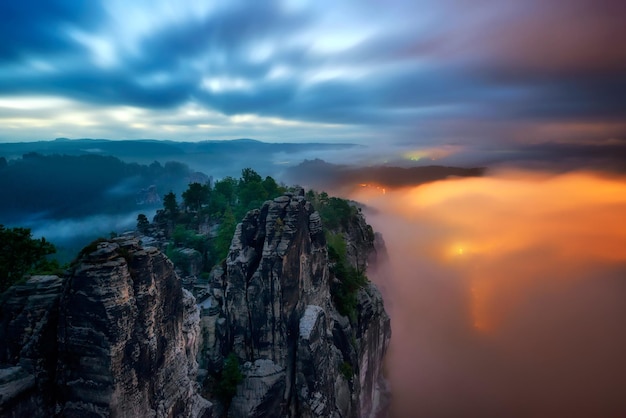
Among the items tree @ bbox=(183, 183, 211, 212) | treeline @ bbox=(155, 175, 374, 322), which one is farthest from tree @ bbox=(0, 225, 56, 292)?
tree @ bbox=(183, 183, 211, 212)

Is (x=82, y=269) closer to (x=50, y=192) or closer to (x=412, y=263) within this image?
(x=412, y=263)

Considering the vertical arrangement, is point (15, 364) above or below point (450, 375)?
above

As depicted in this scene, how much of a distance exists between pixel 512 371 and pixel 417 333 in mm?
27037

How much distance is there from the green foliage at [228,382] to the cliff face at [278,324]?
0.51 meters

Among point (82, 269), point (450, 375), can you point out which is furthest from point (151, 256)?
point (450, 375)

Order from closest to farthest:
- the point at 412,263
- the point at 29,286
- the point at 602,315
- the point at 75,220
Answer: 1. the point at 29,286
2. the point at 602,315
3. the point at 412,263
4. the point at 75,220

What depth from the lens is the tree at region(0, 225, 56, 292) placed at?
2723 centimetres

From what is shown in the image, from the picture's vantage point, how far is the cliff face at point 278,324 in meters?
27.3

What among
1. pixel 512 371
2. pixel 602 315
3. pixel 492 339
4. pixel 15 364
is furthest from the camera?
pixel 602 315

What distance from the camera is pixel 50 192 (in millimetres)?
191000

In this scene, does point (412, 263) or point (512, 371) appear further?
point (412, 263)

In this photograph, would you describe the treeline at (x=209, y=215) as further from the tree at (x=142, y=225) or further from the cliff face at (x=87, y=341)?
the cliff face at (x=87, y=341)

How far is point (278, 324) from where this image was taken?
28719 mm

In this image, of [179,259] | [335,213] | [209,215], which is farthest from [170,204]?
[335,213]
